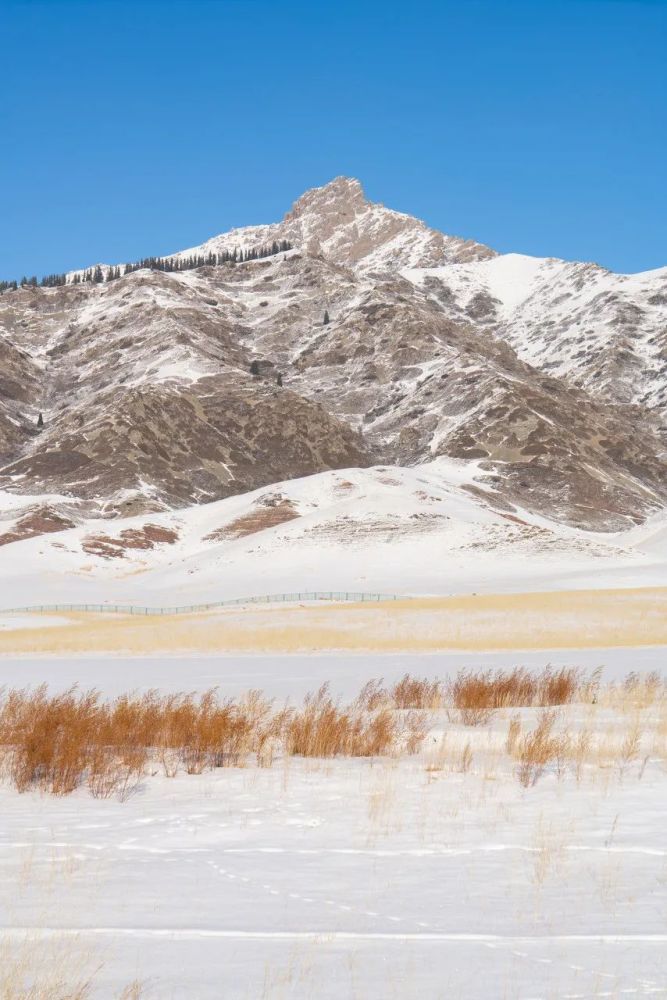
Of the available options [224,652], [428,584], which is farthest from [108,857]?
[428,584]

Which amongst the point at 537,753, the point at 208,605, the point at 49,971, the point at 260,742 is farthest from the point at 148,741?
the point at 208,605

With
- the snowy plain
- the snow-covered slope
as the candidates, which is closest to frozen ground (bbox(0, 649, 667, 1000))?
the snowy plain

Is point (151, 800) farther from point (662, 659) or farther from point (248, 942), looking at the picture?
point (662, 659)

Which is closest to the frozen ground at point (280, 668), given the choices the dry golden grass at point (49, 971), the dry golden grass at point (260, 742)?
the dry golden grass at point (260, 742)

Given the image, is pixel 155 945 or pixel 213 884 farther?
pixel 213 884

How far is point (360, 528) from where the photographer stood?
8719cm

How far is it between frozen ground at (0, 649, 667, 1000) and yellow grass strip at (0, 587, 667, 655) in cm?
2423

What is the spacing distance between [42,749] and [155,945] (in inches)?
238

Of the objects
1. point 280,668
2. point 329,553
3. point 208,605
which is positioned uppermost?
point 329,553

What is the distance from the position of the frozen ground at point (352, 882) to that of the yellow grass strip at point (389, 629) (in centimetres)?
2423

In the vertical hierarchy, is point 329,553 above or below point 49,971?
below

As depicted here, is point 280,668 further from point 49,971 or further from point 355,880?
point 49,971

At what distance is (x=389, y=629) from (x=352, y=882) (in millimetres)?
32262

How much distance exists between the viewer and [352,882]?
696cm
